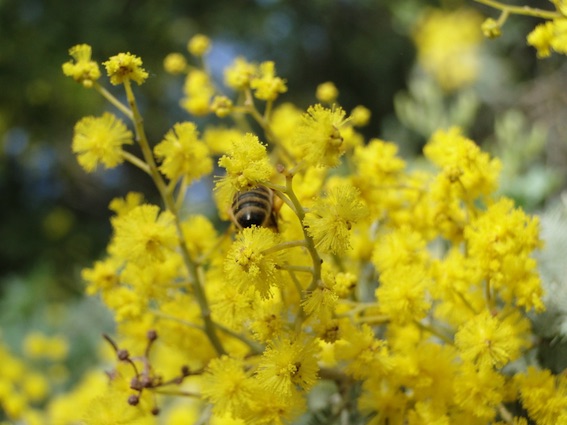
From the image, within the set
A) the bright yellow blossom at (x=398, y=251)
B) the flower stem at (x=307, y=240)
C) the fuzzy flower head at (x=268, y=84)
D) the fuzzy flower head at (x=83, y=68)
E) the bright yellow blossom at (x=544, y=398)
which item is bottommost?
the bright yellow blossom at (x=544, y=398)

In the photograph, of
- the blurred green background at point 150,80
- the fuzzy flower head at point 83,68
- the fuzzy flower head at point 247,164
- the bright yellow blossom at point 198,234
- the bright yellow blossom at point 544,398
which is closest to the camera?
the fuzzy flower head at point 247,164

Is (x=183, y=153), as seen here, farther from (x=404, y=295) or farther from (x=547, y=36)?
(x=547, y=36)

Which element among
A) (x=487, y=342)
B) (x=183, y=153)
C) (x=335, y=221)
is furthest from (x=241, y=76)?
(x=487, y=342)

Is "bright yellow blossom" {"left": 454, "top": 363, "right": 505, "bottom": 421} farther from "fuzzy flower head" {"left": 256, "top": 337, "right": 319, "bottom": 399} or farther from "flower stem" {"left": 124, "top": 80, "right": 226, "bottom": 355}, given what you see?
"flower stem" {"left": 124, "top": 80, "right": 226, "bottom": 355}

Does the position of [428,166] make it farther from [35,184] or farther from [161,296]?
[35,184]

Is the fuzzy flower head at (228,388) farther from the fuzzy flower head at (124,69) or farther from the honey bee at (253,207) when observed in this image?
the fuzzy flower head at (124,69)

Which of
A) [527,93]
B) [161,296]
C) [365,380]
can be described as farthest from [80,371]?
[527,93]

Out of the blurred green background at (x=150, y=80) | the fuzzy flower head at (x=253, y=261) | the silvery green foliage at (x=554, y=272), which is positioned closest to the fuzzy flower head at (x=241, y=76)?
the fuzzy flower head at (x=253, y=261)
